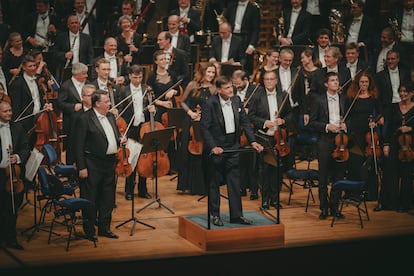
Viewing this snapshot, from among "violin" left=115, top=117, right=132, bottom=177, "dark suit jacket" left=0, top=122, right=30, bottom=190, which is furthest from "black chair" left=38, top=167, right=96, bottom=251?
"violin" left=115, top=117, right=132, bottom=177

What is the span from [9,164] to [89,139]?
2.93ft

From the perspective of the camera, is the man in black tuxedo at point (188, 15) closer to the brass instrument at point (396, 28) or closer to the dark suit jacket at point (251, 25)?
the dark suit jacket at point (251, 25)

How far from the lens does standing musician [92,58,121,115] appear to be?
1023cm

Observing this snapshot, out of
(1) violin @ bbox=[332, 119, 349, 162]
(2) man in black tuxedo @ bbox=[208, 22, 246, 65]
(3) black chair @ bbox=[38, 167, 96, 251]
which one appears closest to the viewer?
(3) black chair @ bbox=[38, 167, 96, 251]

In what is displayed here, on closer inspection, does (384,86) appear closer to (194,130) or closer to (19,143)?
(194,130)

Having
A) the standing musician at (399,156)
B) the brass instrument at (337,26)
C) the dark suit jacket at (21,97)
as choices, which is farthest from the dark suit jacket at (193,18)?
the standing musician at (399,156)

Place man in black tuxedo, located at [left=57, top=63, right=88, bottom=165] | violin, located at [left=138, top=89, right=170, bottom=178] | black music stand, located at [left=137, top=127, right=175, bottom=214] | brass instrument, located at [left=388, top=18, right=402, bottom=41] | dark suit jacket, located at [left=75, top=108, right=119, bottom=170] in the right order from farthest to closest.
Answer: brass instrument, located at [left=388, top=18, right=402, bottom=41], man in black tuxedo, located at [left=57, top=63, right=88, bottom=165], violin, located at [left=138, top=89, right=170, bottom=178], black music stand, located at [left=137, top=127, right=175, bottom=214], dark suit jacket, located at [left=75, top=108, right=119, bottom=170]

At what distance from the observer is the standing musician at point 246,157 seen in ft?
35.5

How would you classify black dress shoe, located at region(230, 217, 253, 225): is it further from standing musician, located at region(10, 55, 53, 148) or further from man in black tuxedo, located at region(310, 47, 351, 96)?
standing musician, located at region(10, 55, 53, 148)

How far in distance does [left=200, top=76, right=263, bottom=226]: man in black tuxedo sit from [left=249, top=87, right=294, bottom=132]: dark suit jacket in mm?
1264

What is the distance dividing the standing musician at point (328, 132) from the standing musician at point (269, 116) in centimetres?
39

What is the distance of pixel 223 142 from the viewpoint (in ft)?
29.9

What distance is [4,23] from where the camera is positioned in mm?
13086

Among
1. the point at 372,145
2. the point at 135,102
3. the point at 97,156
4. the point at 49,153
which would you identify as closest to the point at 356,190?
the point at 372,145
